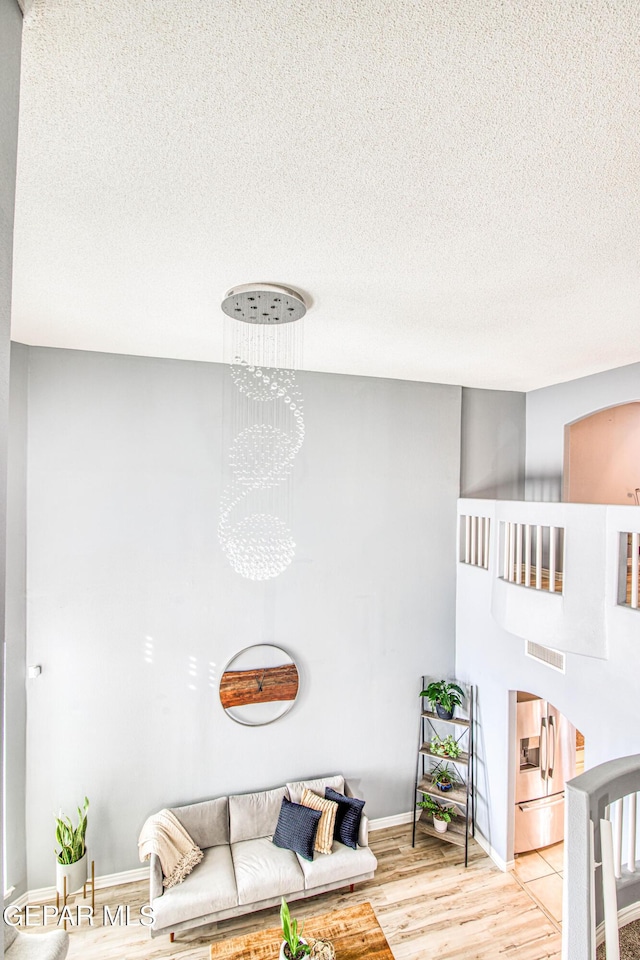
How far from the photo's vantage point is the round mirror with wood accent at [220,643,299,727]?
168 inches

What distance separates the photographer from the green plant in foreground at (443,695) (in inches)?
181

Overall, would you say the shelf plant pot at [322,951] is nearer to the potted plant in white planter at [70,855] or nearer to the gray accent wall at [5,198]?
the potted plant in white planter at [70,855]

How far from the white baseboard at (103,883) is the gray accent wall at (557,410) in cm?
472

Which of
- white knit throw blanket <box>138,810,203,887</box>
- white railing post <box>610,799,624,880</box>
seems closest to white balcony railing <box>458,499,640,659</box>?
white railing post <box>610,799,624,880</box>

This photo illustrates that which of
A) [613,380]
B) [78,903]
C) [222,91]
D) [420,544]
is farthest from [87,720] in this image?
[613,380]

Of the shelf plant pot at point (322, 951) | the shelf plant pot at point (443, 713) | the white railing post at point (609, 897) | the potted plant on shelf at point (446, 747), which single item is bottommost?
the shelf plant pot at point (322, 951)

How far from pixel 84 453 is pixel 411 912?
4.26m

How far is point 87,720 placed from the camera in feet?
12.8

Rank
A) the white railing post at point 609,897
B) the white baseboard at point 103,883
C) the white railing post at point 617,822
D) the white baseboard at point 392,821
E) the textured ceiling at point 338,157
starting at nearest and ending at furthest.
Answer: the textured ceiling at point 338,157, the white railing post at point 609,897, the white railing post at point 617,822, the white baseboard at point 103,883, the white baseboard at point 392,821

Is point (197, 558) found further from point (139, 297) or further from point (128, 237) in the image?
point (128, 237)

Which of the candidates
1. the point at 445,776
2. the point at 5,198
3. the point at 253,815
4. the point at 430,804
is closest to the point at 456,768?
the point at 445,776

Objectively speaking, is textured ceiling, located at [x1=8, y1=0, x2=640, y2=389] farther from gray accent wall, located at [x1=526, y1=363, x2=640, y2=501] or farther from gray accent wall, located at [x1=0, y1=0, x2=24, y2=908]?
gray accent wall, located at [x1=526, y1=363, x2=640, y2=501]

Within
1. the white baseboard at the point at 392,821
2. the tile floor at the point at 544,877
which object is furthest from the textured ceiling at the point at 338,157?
the white baseboard at the point at 392,821

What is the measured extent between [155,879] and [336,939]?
→ 1295 mm
